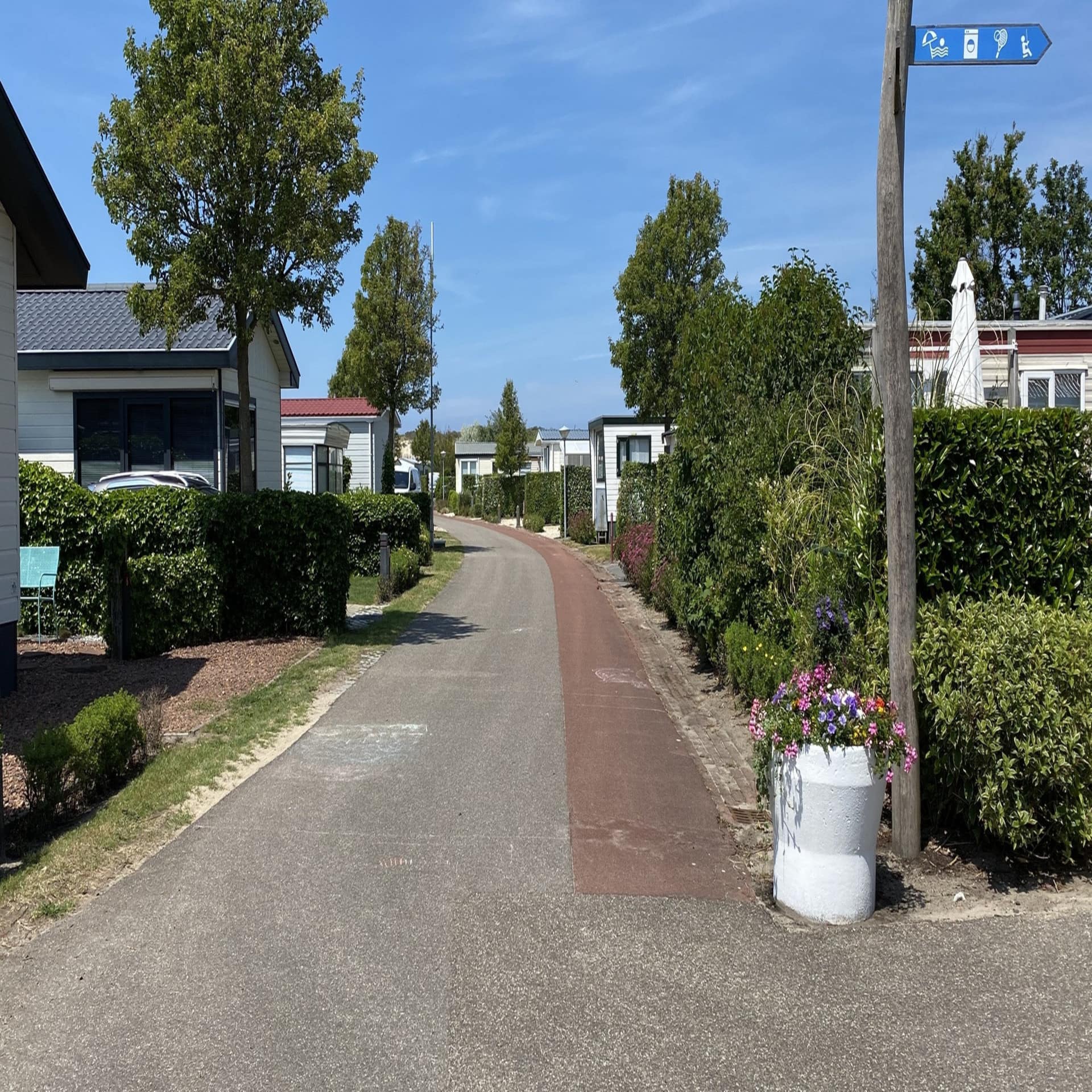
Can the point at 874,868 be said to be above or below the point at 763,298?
below

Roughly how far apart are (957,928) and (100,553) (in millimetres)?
10502

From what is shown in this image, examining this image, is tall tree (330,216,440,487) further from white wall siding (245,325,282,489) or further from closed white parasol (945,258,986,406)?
closed white parasol (945,258,986,406)

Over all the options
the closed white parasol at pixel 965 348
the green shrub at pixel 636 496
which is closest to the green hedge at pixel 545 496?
the green shrub at pixel 636 496

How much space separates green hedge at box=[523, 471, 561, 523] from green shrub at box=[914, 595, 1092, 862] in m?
37.9

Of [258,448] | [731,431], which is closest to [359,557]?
[258,448]

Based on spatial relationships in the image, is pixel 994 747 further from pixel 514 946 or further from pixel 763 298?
pixel 763 298

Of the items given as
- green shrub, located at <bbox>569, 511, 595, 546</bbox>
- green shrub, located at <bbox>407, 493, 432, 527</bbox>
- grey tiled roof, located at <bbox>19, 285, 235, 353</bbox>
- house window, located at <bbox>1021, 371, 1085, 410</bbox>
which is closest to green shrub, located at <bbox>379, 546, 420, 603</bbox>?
grey tiled roof, located at <bbox>19, 285, 235, 353</bbox>

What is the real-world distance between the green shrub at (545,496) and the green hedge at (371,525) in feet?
72.0

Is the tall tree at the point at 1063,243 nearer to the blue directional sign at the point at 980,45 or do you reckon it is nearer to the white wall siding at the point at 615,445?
the white wall siding at the point at 615,445

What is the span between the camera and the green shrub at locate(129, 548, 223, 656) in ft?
37.6

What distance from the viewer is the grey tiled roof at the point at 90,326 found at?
2017cm

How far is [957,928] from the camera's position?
4949 millimetres

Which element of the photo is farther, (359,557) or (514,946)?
(359,557)

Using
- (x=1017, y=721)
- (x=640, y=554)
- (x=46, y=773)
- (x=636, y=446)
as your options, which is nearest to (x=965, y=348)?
(x=1017, y=721)
